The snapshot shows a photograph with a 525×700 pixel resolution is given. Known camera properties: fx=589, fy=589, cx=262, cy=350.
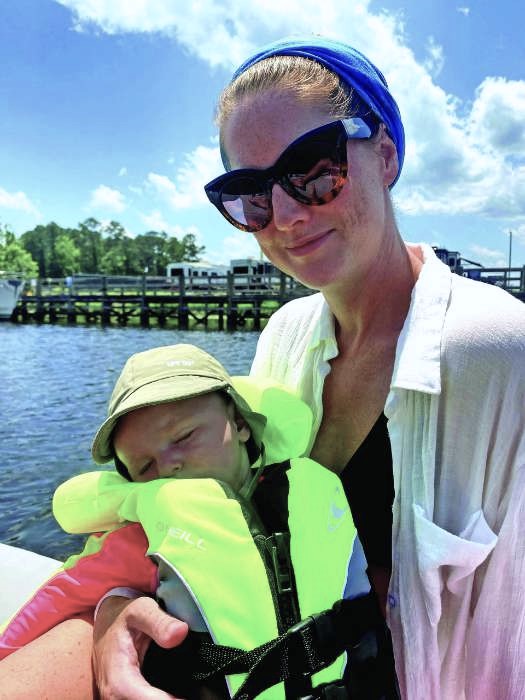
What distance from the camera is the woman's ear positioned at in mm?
1834

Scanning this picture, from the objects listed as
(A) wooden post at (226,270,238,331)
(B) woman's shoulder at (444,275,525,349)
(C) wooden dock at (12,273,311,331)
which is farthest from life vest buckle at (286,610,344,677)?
(A) wooden post at (226,270,238,331)

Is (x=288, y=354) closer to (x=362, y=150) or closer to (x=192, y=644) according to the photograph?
(x=362, y=150)

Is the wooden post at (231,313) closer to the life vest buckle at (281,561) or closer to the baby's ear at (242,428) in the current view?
the baby's ear at (242,428)

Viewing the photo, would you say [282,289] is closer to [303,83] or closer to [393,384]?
[303,83]

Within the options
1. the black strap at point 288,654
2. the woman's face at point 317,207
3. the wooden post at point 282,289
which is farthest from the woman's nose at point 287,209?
the wooden post at point 282,289

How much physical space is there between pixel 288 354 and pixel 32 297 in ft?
129

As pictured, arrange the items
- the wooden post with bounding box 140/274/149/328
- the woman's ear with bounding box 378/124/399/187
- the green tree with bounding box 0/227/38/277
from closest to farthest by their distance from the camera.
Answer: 1. the woman's ear with bounding box 378/124/399/187
2. the wooden post with bounding box 140/274/149/328
3. the green tree with bounding box 0/227/38/277

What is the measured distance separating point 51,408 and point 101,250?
8346cm

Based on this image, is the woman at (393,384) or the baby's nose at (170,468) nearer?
the woman at (393,384)

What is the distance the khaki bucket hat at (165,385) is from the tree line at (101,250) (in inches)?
3418

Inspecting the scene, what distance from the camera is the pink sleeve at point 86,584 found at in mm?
1595

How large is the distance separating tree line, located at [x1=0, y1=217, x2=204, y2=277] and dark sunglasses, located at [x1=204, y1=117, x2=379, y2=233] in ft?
285

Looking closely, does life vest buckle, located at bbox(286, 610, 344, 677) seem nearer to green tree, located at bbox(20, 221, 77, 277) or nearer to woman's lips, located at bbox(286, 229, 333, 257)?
woman's lips, located at bbox(286, 229, 333, 257)

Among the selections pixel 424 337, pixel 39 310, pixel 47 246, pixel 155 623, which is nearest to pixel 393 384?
pixel 424 337
